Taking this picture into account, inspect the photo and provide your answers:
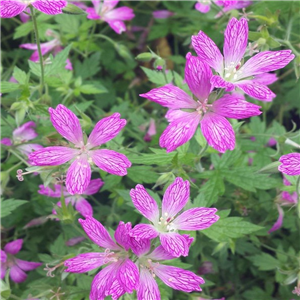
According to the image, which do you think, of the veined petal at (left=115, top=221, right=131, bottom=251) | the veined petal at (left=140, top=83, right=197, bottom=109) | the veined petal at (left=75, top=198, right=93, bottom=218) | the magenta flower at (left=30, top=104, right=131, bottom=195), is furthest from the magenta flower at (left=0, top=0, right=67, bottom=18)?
the veined petal at (left=75, top=198, right=93, bottom=218)

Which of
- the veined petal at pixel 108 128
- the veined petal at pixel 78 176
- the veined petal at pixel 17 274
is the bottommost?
the veined petal at pixel 17 274

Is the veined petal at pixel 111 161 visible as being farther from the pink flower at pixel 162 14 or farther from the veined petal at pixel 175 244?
the pink flower at pixel 162 14

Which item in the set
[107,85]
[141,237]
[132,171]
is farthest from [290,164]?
[107,85]

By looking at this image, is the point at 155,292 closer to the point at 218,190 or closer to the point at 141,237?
the point at 141,237

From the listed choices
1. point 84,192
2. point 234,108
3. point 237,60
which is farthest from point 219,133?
point 84,192

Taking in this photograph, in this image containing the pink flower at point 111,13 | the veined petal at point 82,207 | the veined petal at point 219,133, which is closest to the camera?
the veined petal at point 219,133

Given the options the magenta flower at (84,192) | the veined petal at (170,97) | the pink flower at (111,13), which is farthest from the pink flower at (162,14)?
the veined petal at (170,97)

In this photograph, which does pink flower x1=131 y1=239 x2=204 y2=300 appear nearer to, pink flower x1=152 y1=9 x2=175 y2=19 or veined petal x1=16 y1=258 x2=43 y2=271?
veined petal x1=16 y1=258 x2=43 y2=271
